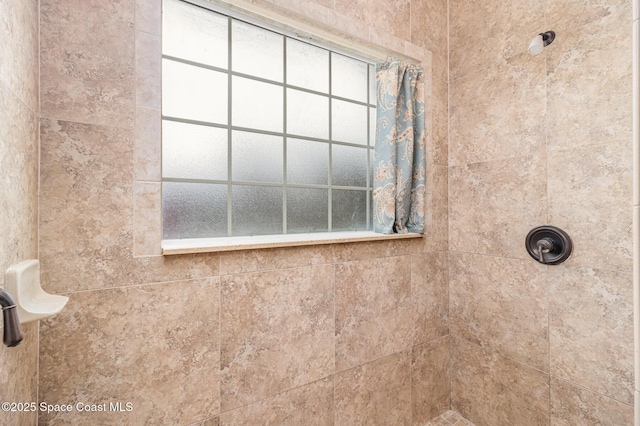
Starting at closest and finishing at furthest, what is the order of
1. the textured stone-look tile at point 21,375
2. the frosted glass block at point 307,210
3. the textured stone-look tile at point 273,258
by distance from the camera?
the textured stone-look tile at point 21,375, the textured stone-look tile at point 273,258, the frosted glass block at point 307,210

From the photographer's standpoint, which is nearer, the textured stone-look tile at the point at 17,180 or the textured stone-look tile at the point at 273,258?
the textured stone-look tile at the point at 17,180

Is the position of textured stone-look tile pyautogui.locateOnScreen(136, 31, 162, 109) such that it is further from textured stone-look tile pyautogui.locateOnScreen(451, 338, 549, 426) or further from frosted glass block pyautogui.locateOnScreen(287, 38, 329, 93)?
textured stone-look tile pyautogui.locateOnScreen(451, 338, 549, 426)

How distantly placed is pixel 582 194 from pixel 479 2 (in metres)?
1.17

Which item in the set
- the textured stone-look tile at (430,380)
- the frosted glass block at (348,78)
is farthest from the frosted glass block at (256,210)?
the textured stone-look tile at (430,380)

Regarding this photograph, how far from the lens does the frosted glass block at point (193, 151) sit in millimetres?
1180

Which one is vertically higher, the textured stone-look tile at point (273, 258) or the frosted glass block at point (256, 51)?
the frosted glass block at point (256, 51)

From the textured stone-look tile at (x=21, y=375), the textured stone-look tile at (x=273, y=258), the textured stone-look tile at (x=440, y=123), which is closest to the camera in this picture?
the textured stone-look tile at (x=21, y=375)

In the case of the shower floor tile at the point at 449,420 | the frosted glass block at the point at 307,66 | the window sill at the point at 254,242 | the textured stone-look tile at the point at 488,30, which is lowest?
the shower floor tile at the point at 449,420

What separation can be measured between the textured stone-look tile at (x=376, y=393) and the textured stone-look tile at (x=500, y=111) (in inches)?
47.6

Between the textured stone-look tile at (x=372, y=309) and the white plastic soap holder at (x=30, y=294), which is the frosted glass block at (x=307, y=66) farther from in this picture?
the white plastic soap holder at (x=30, y=294)

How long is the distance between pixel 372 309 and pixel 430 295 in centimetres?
43

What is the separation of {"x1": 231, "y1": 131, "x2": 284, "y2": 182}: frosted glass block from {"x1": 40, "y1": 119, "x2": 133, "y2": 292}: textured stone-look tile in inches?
17.6

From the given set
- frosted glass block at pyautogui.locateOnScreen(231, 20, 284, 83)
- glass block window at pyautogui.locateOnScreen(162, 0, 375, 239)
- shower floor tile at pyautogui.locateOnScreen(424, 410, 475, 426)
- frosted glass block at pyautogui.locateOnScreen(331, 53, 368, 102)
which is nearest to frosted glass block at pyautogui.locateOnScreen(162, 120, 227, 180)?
glass block window at pyautogui.locateOnScreen(162, 0, 375, 239)

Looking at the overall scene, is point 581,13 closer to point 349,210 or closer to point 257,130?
point 349,210
